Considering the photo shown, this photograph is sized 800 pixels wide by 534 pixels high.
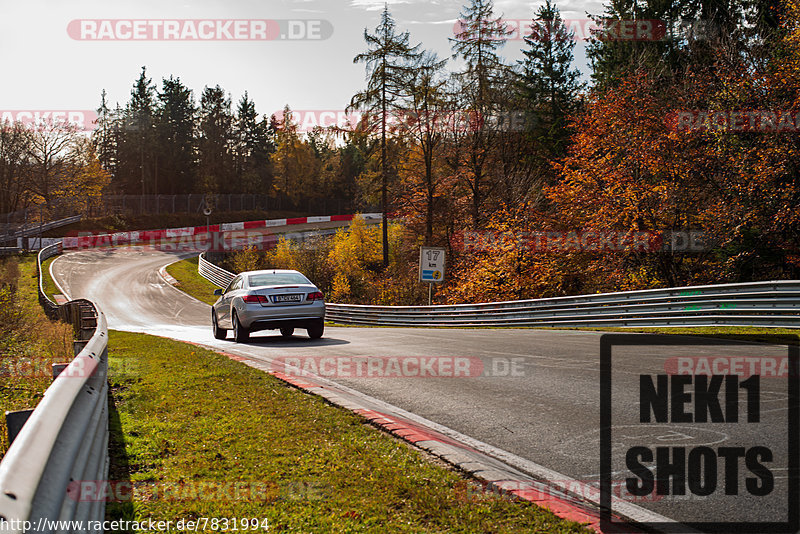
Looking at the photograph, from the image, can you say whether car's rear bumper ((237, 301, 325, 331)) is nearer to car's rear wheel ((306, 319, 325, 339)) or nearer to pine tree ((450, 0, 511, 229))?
car's rear wheel ((306, 319, 325, 339))

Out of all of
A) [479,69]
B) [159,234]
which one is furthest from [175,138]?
[479,69]

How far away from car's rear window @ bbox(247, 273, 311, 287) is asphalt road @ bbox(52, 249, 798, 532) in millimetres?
1401

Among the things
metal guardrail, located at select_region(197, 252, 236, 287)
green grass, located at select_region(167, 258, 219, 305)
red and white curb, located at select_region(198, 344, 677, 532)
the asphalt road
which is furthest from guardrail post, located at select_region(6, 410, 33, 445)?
metal guardrail, located at select_region(197, 252, 236, 287)

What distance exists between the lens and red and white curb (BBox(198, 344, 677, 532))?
392 centimetres

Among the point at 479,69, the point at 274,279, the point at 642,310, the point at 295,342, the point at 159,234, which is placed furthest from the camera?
the point at 159,234

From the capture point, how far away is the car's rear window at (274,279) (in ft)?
50.7

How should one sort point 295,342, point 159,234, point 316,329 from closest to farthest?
1. point 295,342
2. point 316,329
3. point 159,234

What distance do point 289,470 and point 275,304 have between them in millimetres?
10517

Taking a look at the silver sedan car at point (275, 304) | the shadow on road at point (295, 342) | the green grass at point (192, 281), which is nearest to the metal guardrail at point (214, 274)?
the green grass at point (192, 281)

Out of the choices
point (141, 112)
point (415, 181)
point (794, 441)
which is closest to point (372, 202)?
point (415, 181)

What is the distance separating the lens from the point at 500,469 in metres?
4.91

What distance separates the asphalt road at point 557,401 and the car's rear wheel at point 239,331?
0.35 meters

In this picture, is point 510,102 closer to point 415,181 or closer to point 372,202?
point 415,181

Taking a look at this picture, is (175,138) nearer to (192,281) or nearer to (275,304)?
(192,281)
